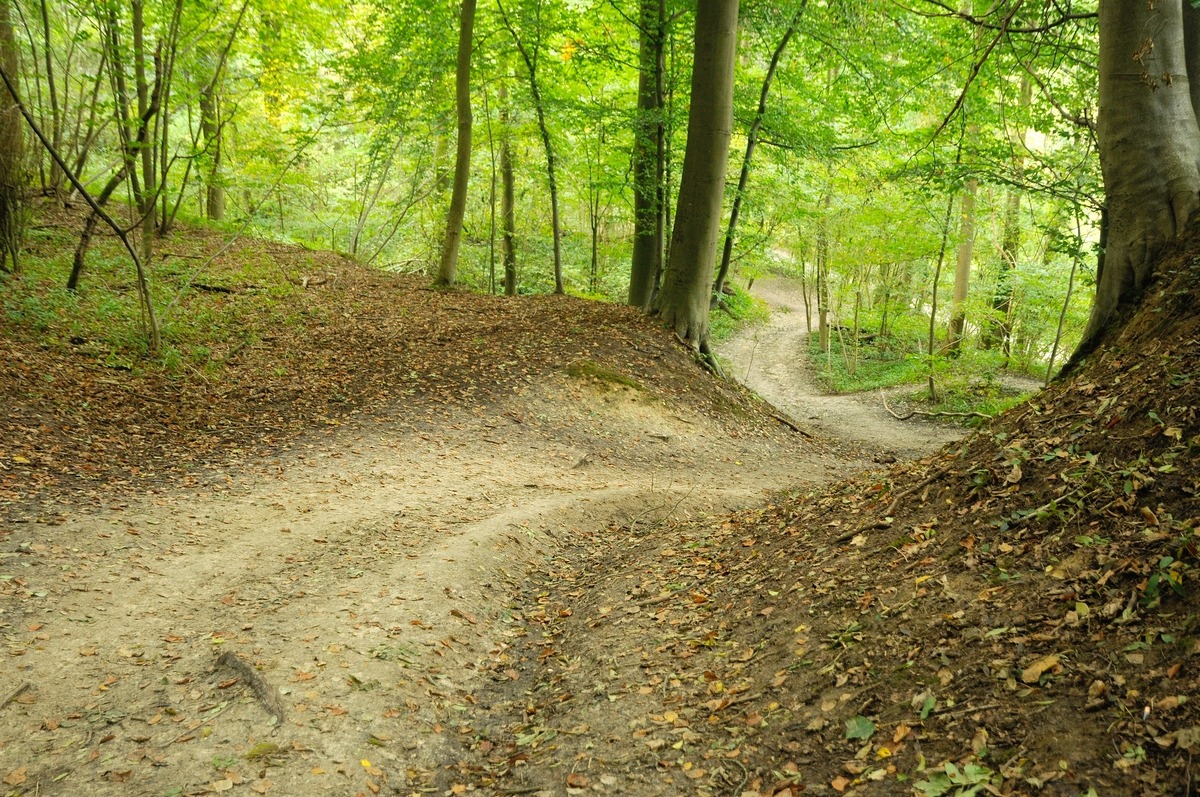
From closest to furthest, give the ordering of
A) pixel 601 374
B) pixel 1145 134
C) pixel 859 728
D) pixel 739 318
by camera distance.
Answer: pixel 859 728 < pixel 1145 134 < pixel 601 374 < pixel 739 318

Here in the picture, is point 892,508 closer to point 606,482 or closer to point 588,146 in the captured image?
point 606,482

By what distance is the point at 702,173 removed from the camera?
39.5 ft

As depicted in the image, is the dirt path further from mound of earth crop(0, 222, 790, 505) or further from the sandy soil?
the sandy soil

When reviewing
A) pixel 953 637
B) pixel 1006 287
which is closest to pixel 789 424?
pixel 953 637

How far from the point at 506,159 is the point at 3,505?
1429 cm

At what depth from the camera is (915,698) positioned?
3.21 metres

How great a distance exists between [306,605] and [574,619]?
1.99 metres

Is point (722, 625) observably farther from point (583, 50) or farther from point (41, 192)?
point (41, 192)

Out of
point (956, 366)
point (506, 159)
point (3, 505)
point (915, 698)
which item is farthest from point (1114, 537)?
point (506, 159)

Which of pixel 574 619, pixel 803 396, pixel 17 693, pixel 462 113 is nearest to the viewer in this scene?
pixel 17 693

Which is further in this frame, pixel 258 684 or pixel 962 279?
pixel 962 279

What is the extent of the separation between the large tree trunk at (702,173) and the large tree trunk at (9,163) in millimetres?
10451

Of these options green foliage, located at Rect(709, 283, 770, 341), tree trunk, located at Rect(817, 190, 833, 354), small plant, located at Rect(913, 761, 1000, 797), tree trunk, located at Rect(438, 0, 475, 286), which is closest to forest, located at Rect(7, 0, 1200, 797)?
small plant, located at Rect(913, 761, 1000, 797)

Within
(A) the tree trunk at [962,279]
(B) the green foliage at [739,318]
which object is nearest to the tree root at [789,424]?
(A) the tree trunk at [962,279]
